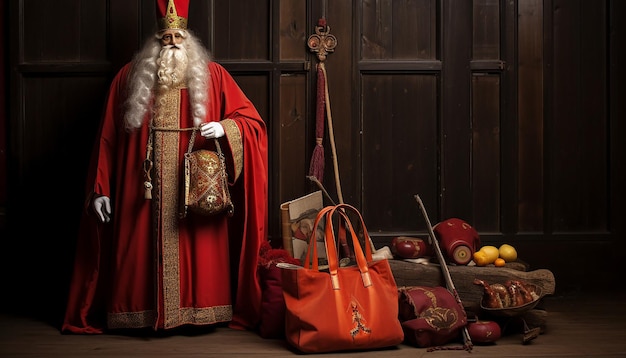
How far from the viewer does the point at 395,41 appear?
13.4ft

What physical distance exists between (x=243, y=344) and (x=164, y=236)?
65cm

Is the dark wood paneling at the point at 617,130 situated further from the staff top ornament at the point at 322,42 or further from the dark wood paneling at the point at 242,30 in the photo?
the dark wood paneling at the point at 242,30

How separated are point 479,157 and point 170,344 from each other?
210 centimetres

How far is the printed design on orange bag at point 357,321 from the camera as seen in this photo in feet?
9.57

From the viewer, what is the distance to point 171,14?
3463mm

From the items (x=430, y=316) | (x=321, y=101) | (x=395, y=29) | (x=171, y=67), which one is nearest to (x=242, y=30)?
(x=321, y=101)

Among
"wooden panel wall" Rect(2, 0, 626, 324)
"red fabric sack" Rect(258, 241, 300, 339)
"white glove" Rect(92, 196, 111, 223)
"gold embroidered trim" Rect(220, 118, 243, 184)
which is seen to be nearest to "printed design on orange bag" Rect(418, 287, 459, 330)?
"red fabric sack" Rect(258, 241, 300, 339)

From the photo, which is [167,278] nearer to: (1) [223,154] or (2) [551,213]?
(1) [223,154]

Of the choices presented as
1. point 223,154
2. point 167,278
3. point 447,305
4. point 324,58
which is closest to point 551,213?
point 447,305

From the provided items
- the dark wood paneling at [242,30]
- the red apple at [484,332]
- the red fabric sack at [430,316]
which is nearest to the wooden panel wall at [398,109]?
the dark wood paneling at [242,30]

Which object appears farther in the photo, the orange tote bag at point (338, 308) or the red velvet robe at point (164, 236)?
the red velvet robe at point (164, 236)

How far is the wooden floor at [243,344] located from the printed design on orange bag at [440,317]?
4.8 inches

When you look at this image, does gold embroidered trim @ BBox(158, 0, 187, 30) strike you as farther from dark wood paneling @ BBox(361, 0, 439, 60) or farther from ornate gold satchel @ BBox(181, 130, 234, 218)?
dark wood paneling @ BBox(361, 0, 439, 60)

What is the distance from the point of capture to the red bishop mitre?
3.46 meters
